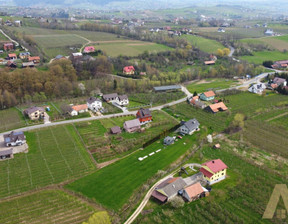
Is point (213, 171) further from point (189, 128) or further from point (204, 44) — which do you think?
point (204, 44)

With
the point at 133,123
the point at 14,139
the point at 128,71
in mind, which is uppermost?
the point at 14,139

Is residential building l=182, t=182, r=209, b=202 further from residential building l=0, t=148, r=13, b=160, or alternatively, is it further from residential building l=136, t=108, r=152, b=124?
residential building l=0, t=148, r=13, b=160

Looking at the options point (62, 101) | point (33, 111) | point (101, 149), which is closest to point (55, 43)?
point (62, 101)

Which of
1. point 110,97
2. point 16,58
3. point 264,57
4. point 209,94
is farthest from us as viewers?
point 264,57

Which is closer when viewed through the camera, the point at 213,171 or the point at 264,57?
the point at 213,171

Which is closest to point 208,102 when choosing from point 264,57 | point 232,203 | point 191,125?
point 191,125

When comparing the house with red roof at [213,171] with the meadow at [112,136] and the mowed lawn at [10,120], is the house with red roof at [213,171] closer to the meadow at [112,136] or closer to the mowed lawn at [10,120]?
the meadow at [112,136]

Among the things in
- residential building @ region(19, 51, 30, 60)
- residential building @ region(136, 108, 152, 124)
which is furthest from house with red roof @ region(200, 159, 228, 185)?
residential building @ region(19, 51, 30, 60)
